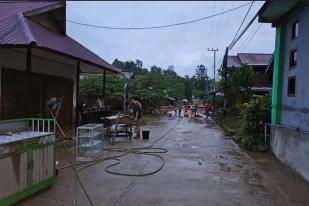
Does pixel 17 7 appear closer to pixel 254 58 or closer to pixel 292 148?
pixel 292 148

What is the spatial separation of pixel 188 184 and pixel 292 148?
12.6 ft

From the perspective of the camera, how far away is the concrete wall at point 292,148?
949cm

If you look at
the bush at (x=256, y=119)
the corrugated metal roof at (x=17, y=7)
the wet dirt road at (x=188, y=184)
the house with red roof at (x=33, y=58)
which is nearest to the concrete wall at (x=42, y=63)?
the house with red roof at (x=33, y=58)

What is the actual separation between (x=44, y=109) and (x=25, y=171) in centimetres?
1069

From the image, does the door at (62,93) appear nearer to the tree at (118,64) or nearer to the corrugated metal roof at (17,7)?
the corrugated metal roof at (17,7)

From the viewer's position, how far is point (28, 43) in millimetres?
11289

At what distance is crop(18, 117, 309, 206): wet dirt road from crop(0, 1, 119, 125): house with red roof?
330 cm

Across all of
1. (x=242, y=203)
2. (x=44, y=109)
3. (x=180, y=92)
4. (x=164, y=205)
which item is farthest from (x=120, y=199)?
(x=180, y=92)

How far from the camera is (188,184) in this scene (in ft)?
27.2

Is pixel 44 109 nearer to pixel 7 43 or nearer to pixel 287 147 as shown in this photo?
pixel 7 43

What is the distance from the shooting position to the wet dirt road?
7.02 metres

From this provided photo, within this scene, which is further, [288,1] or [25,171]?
[288,1]

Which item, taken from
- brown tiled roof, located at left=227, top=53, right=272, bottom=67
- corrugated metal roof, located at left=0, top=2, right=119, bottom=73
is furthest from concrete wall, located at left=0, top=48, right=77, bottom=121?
brown tiled roof, located at left=227, top=53, right=272, bottom=67

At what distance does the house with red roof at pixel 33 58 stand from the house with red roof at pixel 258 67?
1798 cm
